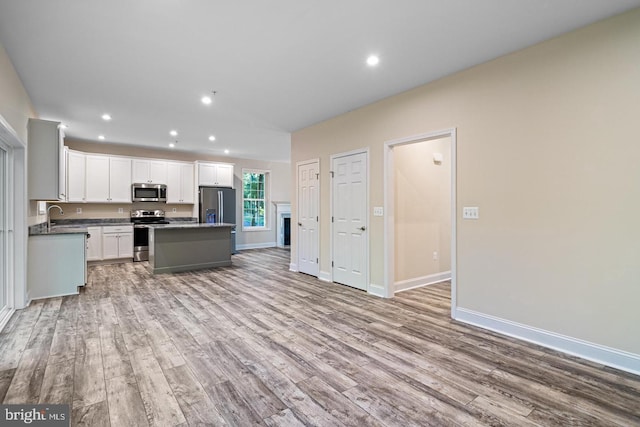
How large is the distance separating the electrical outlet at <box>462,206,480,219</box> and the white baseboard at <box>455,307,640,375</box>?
1021mm

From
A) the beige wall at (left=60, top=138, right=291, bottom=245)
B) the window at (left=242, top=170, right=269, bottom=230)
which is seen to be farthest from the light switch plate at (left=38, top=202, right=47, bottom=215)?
the window at (left=242, top=170, right=269, bottom=230)

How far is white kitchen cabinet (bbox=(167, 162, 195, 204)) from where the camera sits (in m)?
7.68

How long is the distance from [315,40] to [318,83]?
3.13 ft

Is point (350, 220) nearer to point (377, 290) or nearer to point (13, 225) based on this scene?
point (377, 290)

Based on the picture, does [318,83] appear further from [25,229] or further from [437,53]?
[25,229]

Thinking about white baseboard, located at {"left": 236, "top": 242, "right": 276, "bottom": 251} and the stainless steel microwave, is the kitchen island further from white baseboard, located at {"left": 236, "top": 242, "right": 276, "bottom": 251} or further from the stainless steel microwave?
white baseboard, located at {"left": 236, "top": 242, "right": 276, "bottom": 251}

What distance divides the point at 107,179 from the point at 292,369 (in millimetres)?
6763

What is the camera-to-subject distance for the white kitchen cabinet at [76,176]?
638 cm

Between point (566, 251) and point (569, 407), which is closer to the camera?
point (569, 407)

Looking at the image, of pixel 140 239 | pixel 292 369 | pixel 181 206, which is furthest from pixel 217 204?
pixel 292 369

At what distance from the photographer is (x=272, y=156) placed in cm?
901

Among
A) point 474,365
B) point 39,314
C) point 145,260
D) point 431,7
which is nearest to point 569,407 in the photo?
point 474,365

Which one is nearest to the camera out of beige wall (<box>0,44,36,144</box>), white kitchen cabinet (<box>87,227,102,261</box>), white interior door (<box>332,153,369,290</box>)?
beige wall (<box>0,44,36,144</box>)

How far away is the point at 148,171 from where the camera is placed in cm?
736
